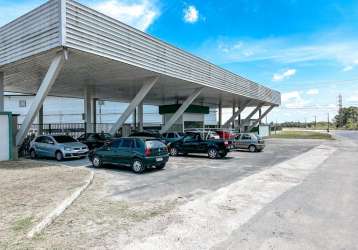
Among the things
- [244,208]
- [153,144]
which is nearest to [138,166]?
[153,144]

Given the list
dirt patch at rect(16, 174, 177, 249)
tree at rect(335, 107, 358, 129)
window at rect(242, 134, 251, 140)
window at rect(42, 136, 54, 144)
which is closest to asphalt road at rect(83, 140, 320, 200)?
dirt patch at rect(16, 174, 177, 249)

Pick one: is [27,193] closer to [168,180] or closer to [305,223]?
[168,180]

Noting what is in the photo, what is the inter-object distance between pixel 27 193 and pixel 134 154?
4852 millimetres

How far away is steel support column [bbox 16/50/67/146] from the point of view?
46.2 ft

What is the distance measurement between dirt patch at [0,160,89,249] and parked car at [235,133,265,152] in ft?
48.5

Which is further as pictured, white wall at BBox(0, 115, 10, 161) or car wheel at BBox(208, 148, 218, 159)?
car wheel at BBox(208, 148, 218, 159)

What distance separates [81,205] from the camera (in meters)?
7.20

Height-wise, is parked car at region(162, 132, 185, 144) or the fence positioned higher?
the fence

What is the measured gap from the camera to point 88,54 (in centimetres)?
1447

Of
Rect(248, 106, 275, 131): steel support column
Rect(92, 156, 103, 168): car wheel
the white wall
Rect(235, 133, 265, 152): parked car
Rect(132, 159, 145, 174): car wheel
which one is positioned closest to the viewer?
Rect(132, 159, 145, 174): car wheel

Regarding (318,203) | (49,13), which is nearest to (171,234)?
(318,203)

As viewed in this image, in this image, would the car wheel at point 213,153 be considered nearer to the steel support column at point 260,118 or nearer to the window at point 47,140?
the window at point 47,140

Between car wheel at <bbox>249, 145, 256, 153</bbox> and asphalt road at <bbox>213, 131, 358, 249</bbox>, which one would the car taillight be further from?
car wheel at <bbox>249, 145, 256, 153</bbox>

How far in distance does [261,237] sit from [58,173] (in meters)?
9.19
